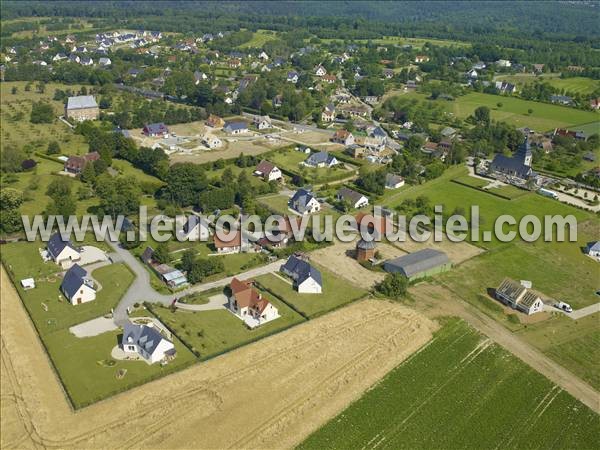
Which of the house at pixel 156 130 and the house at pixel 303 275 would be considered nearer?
the house at pixel 303 275

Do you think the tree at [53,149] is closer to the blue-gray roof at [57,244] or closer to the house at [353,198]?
the blue-gray roof at [57,244]

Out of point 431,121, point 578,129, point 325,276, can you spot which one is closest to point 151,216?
point 325,276

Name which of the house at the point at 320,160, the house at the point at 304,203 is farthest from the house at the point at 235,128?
the house at the point at 304,203

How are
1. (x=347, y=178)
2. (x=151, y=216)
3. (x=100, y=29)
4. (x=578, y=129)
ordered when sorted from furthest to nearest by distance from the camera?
(x=100, y=29)
(x=578, y=129)
(x=347, y=178)
(x=151, y=216)

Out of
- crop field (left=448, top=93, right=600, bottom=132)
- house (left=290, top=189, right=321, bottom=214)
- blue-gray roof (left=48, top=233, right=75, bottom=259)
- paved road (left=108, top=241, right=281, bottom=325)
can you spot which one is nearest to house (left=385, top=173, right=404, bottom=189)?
house (left=290, top=189, right=321, bottom=214)

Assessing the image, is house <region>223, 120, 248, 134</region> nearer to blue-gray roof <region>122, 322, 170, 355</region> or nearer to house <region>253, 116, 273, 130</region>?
house <region>253, 116, 273, 130</region>

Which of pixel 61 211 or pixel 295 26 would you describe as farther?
pixel 295 26

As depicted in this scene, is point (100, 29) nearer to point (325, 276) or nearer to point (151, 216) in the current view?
point (151, 216)
